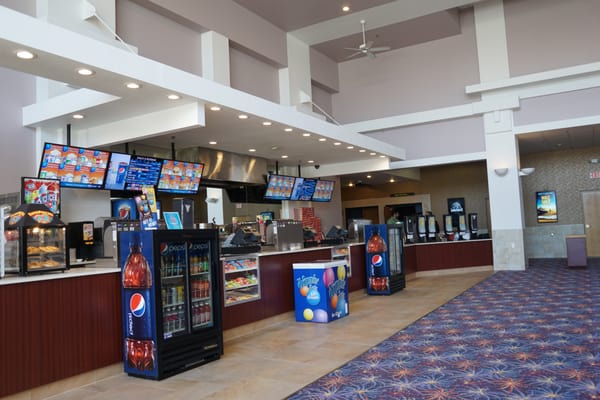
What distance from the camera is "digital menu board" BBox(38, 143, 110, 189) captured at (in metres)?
6.28

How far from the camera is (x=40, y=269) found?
4.09 m

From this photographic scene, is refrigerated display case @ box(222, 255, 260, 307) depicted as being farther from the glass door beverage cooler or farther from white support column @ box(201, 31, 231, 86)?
white support column @ box(201, 31, 231, 86)

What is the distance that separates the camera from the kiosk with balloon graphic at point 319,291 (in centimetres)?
650

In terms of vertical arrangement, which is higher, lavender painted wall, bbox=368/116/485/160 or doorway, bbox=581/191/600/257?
lavender painted wall, bbox=368/116/485/160

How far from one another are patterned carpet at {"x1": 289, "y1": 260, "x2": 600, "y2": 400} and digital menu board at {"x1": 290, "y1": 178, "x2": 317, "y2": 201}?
519 centimetres

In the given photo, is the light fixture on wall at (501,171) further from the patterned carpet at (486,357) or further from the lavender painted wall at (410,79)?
the patterned carpet at (486,357)

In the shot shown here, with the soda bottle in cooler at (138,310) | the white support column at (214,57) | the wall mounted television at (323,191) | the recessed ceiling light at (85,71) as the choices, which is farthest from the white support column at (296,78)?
the soda bottle in cooler at (138,310)

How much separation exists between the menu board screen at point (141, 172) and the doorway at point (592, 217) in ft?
42.4

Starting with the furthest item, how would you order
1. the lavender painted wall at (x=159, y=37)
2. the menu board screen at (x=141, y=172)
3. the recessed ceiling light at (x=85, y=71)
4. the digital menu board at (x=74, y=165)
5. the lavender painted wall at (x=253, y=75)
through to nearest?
the lavender painted wall at (x=253, y=75) → the lavender painted wall at (x=159, y=37) → the menu board screen at (x=141, y=172) → the digital menu board at (x=74, y=165) → the recessed ceiling light at (x=85, y=71)

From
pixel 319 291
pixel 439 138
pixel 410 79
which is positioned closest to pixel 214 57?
pixel 319 291

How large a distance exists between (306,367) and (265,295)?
2.14 metres

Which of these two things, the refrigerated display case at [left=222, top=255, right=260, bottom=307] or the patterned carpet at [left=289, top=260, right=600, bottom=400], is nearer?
the patterned carpet at [left=289, top=260, right=600, bottom=400]

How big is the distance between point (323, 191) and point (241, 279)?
21.9 feet

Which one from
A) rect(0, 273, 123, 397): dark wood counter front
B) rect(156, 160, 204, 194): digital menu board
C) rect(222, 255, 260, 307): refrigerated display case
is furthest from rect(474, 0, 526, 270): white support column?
rect(0, 273, 123, 397): dark wood counter front
